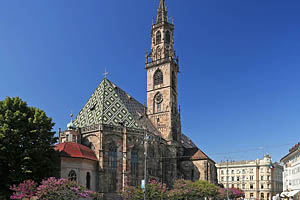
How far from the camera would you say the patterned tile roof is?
35438 mm

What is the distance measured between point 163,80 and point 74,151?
24.2 metres

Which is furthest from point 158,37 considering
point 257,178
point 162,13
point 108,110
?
point 257,178

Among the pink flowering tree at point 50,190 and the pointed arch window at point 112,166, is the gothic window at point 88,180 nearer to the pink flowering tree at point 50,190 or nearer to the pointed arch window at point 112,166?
the pointed arch window at point 112,166

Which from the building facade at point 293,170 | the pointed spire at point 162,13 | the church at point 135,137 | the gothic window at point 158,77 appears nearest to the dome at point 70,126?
the church at point 135,137

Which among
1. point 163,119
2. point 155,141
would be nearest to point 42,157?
point 155,141

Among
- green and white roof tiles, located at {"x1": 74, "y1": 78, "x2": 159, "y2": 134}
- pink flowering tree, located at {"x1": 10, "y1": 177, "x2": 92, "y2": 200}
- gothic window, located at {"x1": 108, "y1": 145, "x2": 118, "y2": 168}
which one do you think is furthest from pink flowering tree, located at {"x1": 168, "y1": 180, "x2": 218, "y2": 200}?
pink flowering tree, located at {"x1": 10, "y1": 177, "x2": 92, "y2": 200}

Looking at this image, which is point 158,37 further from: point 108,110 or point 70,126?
point 70,126

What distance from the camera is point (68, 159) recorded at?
35156mm

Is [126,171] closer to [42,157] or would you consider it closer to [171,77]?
[42,157]

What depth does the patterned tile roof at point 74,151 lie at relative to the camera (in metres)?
35.4

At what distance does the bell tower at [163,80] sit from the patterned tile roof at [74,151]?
57.4 ft

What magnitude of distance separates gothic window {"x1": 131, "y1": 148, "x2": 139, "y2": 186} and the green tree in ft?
40.5

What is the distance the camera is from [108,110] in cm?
4447

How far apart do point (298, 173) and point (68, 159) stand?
32361 millimetres
